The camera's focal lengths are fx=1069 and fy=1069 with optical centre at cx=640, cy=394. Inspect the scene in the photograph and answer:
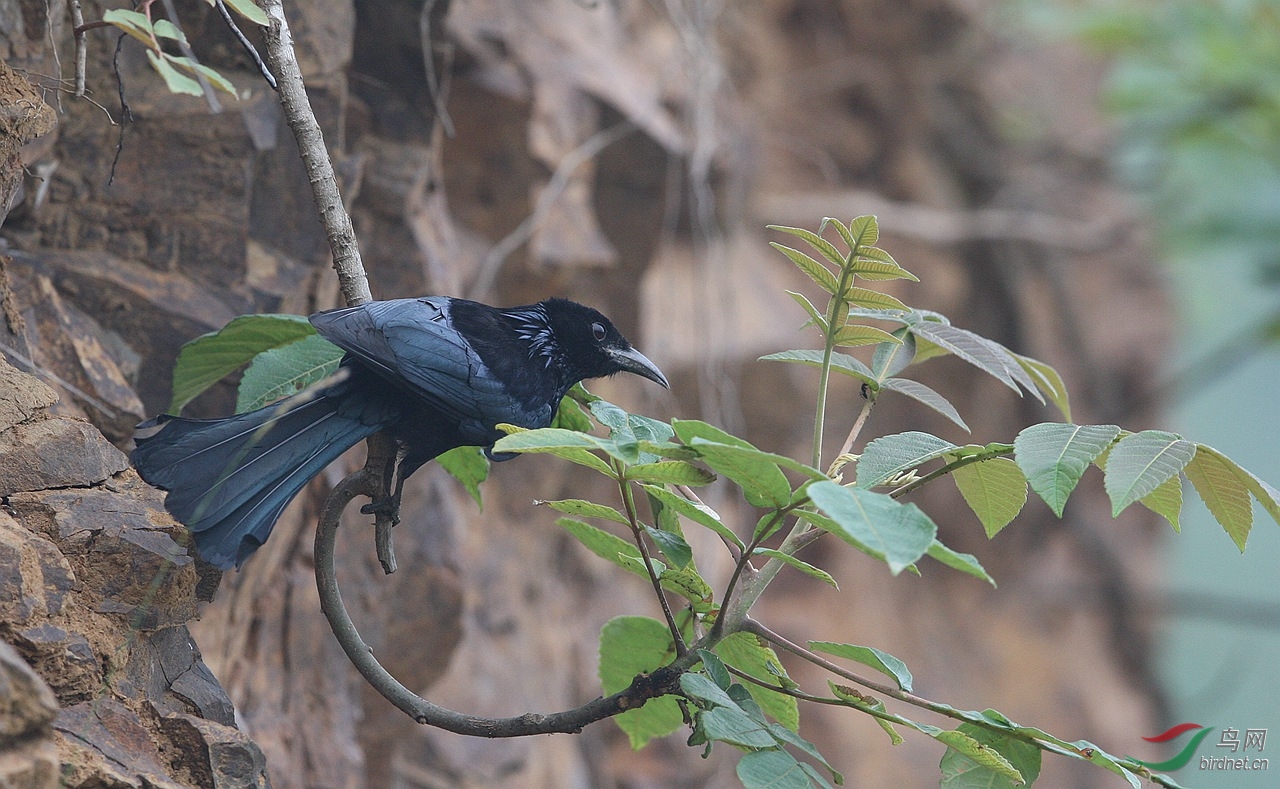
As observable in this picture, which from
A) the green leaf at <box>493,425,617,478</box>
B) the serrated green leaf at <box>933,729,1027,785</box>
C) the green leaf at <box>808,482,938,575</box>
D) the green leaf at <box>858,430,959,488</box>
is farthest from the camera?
the serrated green leaf at <box>933,729,1027,785</box>

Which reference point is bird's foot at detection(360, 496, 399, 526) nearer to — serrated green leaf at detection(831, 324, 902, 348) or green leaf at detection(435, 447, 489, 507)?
green leaf at detection(435, 447, 489, 507)

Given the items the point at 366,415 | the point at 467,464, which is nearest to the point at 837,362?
the point at 467,464

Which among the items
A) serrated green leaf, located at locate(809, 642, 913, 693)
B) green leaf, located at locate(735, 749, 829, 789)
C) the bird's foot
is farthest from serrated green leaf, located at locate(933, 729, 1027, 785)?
the bird's foot

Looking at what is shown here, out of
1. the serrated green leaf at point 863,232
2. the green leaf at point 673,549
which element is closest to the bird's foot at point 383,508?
the green leaf at point 673,549

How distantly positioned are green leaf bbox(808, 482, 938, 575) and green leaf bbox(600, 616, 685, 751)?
708 mm

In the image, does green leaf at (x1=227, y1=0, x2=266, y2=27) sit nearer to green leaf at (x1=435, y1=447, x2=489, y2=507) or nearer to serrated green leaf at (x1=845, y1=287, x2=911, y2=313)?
→ green leaf at (x1=435, y1=447, x2=489, y2=507)

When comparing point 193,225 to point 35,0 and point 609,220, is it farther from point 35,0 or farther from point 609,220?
point 609,220

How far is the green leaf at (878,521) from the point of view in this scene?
4.18ft

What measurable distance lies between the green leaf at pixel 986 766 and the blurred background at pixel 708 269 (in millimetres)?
1227

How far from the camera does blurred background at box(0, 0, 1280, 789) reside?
8.71 feet

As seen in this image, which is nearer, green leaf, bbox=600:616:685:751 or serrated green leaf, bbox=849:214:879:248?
serrated green leaf, bbox=849:214:879:248

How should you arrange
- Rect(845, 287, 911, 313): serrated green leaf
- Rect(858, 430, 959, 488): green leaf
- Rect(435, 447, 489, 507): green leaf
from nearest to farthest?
Rect(858, 430, 959, 488): green leaf < Rect(845, 287, 911, 313): serrated green leaf < Rect(435, 447, 489, 507): green leaf

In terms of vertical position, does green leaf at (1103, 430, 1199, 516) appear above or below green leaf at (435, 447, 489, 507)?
above

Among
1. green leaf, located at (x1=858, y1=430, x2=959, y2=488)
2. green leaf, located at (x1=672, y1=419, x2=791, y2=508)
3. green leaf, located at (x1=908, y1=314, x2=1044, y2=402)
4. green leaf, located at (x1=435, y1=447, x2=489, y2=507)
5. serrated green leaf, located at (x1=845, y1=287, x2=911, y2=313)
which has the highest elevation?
green leaf, located at (x1=908, y1=314, x2=1044, y2=402)
